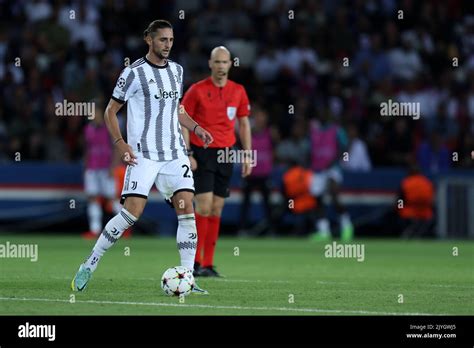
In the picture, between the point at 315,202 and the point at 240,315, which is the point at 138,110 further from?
the point at 315,202

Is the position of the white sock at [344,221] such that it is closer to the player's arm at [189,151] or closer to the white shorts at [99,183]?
the white shorts at [99,183]

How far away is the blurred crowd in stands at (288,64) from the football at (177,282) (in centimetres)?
1279

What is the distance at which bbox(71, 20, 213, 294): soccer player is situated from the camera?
38.8 ft

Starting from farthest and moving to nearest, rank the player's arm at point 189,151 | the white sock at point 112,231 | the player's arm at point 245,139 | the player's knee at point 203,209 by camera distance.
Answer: the player's arm at point 245,139 → the player's knee at point 203,209 → the player's arm at point 189,151 → the white sock at point 112,231

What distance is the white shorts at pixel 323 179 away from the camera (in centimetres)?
2339

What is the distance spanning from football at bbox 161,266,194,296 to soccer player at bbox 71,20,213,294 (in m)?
0.30

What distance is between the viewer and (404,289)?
1279 centimetres

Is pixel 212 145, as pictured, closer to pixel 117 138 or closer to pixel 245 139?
pixel 245 139

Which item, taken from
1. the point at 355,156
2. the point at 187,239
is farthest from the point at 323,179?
the point at 187,239

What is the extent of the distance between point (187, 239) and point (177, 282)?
1.95 ft

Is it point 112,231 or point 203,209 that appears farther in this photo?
point 203,209

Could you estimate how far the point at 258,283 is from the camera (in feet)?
44.1

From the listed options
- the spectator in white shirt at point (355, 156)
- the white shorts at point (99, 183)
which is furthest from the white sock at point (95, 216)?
the spectator in white shirt at point (355, 156)

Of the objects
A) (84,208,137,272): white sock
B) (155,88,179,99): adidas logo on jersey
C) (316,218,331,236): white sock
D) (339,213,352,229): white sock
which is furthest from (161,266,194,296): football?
(316,218,331,236): white sock
